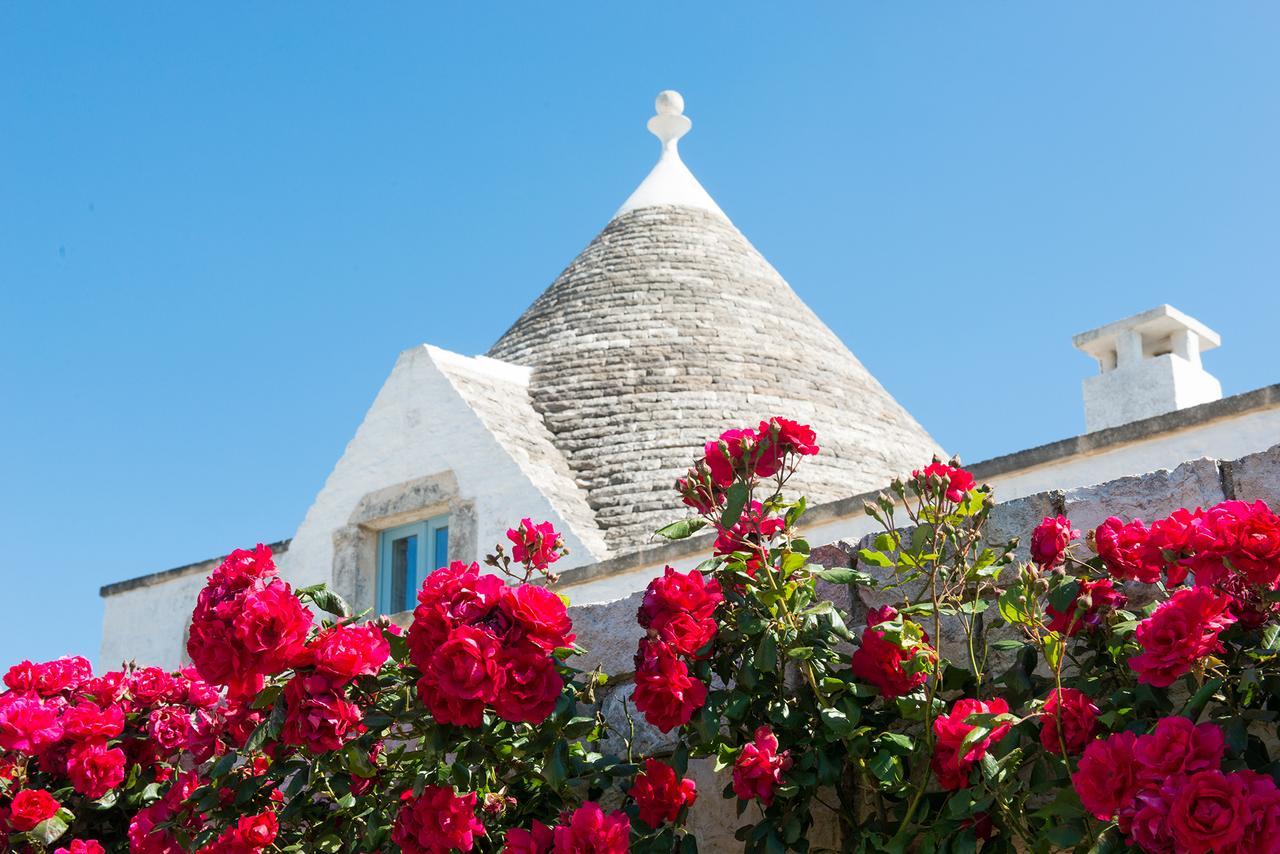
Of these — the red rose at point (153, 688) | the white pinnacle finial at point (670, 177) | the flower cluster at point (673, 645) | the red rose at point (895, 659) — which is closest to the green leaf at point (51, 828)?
the red rose at point (153, 688)

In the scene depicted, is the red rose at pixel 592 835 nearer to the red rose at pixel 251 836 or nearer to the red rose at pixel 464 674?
the red rose at pixel 464 674

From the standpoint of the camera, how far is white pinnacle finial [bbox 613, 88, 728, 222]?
14.4 metres

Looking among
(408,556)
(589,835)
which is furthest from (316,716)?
(408,556)

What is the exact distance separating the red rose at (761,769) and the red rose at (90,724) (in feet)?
6.67

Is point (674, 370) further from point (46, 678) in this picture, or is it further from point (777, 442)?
point (777, 442)

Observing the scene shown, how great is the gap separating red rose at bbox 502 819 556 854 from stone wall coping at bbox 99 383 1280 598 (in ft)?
12.7

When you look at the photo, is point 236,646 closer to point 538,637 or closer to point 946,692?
point 538,637

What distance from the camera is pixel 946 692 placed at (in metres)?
3.29

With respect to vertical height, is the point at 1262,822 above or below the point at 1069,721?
below

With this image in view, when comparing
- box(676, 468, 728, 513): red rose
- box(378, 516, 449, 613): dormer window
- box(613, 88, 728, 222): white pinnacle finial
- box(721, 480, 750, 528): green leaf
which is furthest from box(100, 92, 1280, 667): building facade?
box(721, 480, 750, 528): green leaf

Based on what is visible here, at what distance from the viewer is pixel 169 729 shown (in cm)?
447

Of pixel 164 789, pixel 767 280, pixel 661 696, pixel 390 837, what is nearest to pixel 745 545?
pixel 661 696

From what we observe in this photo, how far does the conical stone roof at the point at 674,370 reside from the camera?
11086mm

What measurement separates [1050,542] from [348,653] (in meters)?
1.45
